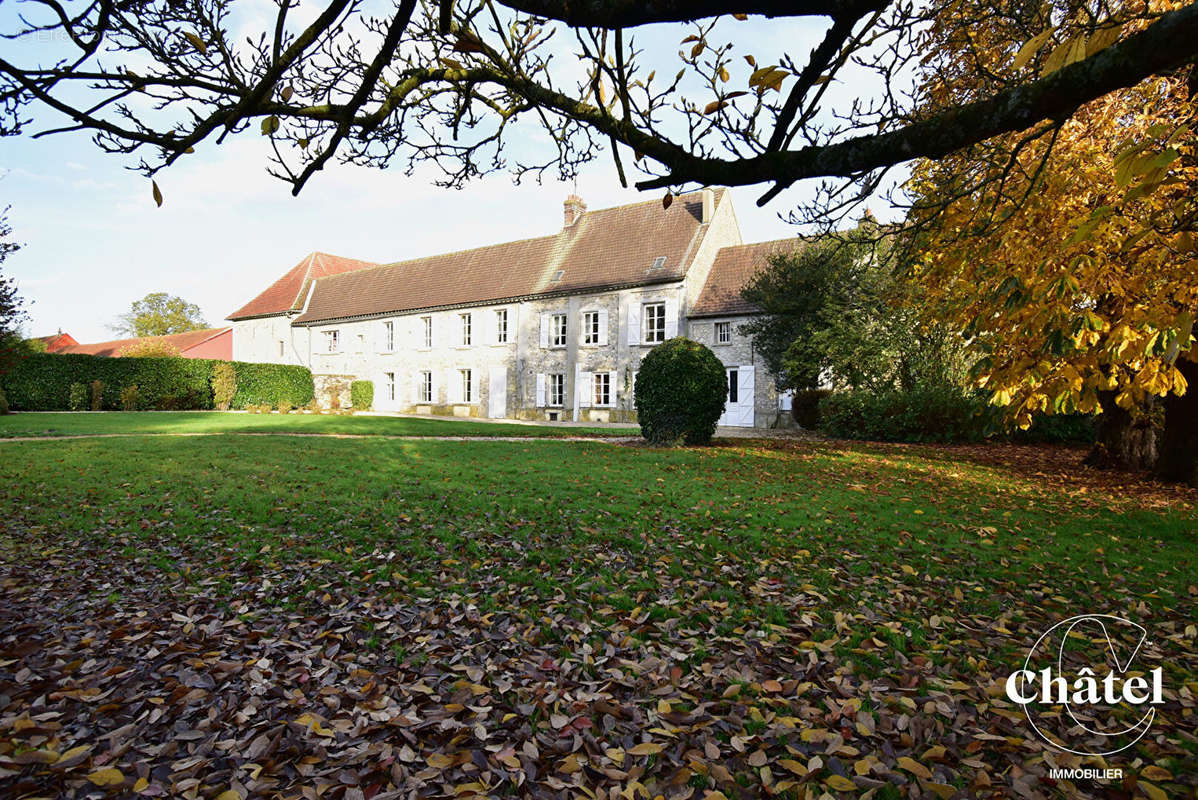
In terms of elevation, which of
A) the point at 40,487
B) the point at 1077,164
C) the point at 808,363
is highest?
the point at 1077,164

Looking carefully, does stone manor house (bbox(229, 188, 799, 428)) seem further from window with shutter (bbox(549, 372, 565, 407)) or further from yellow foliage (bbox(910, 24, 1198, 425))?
yellow foliage (bbox(910, 24, 1198, 425))

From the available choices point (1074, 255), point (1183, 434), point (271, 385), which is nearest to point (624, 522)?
point (1074, 255)

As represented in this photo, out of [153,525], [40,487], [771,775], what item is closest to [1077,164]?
[771,775]

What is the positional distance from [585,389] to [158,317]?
5408cm

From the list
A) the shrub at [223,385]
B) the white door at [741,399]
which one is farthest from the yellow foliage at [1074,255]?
the shrub at [223,385]

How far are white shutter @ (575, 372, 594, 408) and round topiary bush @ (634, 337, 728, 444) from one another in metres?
11.8

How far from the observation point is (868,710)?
9.47ft

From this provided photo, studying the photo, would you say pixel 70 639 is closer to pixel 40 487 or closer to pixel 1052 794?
pixel 1052 794

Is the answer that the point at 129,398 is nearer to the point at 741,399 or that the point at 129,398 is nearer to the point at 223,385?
the point at 223,385

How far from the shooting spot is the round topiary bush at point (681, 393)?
13.1m

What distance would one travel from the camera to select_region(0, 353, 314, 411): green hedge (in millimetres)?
22047

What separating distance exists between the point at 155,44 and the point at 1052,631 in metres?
6.28

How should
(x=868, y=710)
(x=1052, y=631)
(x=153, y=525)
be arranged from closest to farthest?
(x=868, y=710)
(x=1052, y=631)
(x=153, y=525)

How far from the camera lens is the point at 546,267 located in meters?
27.7
